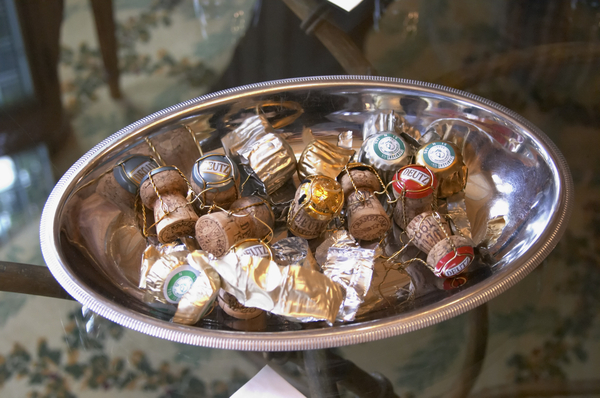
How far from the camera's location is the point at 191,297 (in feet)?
2.62

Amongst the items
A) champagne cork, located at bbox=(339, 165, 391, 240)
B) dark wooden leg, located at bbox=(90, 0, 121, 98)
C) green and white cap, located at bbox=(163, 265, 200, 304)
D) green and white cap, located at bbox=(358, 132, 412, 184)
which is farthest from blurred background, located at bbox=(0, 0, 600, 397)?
green and white cap, located at bbox=(358, 132, 412, 184)

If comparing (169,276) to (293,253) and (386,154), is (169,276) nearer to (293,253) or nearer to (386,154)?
(293,253)

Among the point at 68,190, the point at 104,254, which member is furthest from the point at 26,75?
the point at 104,254

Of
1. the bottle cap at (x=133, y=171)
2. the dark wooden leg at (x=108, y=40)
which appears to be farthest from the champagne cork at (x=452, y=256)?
the dark wooden leg at (x=108, y=40)

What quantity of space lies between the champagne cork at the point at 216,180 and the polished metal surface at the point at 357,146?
20 cm

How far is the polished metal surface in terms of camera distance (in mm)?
774

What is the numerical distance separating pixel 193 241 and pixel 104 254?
0.58 feet

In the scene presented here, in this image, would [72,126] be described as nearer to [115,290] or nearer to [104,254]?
[104,254]

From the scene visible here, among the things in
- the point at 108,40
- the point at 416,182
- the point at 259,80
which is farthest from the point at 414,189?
the point at 108,40

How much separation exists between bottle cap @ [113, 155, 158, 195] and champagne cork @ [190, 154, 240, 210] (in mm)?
105

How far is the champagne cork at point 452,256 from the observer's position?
88cm

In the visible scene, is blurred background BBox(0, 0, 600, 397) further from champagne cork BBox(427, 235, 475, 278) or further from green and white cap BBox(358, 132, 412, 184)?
green and white cap BBox(358, 132, 412, 184)

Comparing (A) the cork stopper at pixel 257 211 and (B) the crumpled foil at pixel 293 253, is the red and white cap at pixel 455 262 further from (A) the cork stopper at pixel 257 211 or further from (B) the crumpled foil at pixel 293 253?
(A) the cork stopper at pixel 257 211

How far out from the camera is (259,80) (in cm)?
145
